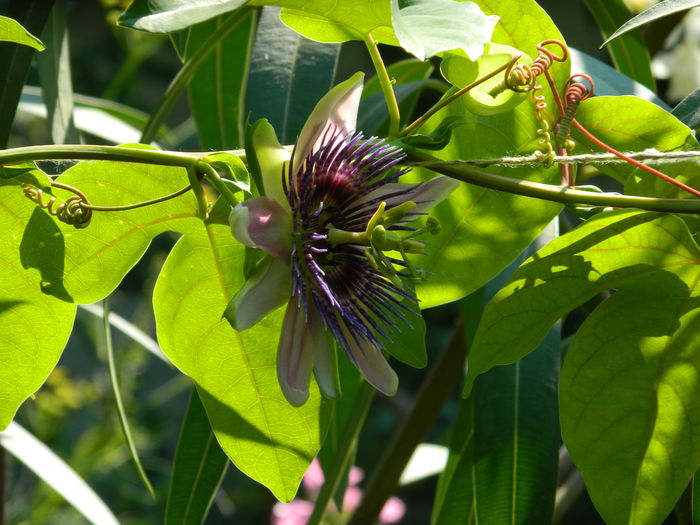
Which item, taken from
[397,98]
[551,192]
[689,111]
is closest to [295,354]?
[551,192]

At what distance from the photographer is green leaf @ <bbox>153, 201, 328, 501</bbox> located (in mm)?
422

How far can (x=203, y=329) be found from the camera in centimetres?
43

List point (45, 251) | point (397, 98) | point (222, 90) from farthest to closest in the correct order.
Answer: point (222, 90) < point (397, 98) < point (45, 251)

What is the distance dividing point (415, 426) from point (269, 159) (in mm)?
526

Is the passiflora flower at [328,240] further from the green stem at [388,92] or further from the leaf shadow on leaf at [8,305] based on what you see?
the leaf shadow on leaf at [8,305]

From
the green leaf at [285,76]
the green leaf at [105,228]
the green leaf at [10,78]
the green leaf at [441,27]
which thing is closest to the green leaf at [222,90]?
the green leaf at [285,76]

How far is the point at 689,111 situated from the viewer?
464 mm

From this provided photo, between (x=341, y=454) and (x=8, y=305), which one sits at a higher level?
Answer: (x=8, y=305)

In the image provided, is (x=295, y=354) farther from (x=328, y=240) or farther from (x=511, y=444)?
(x=511, y=444)

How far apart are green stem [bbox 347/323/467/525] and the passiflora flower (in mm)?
444

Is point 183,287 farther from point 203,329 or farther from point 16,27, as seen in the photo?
point 16,27

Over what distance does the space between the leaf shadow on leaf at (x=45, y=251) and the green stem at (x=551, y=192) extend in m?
0.17

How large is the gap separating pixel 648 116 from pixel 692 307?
9 centimetres

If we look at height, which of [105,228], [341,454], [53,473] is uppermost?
[105,228]
